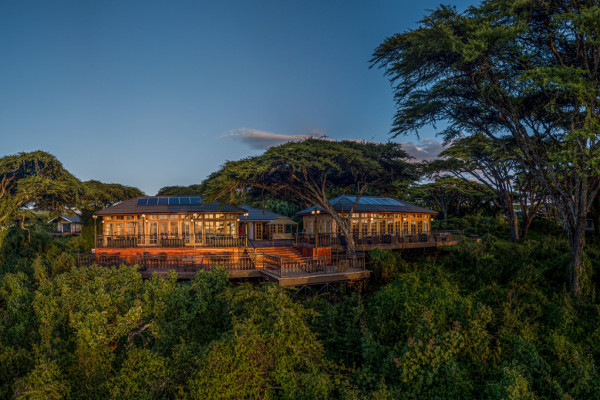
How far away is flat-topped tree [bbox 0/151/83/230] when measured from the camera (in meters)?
24.9

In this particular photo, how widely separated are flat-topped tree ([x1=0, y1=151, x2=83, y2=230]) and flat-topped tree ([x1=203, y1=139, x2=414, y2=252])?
17.0 meters

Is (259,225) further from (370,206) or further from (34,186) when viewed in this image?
(34,186)

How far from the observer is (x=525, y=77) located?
32.2ft

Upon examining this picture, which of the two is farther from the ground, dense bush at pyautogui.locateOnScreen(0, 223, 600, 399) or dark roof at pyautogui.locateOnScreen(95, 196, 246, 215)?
dark roof at pyautogui.locateOnScreen(95, 196, 246, 215)

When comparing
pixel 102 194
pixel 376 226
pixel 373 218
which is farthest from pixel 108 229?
pixel 376 226

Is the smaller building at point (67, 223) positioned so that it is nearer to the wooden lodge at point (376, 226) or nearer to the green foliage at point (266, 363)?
the wooden lodge at point (376, 226)

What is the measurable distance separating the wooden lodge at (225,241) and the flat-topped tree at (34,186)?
795 centimetres

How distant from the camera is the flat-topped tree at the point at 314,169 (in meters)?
15.1

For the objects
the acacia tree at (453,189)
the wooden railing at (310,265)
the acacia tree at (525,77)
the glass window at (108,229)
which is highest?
the acacia tree at (525,77)

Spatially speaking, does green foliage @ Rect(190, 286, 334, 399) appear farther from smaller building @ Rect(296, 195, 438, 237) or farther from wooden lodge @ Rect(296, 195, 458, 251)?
smaller building @ Rect(296, 195, 438, 237)

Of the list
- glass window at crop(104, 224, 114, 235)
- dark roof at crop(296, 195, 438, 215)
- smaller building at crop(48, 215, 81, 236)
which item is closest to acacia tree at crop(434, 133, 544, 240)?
dark roof at crop(296, 195, 438, 215)

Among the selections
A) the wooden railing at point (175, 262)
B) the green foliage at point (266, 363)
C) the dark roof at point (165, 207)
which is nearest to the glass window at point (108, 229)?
the dark roof at point (165, 207)

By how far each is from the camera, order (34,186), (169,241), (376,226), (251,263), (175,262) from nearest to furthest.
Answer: (251,263) → (175,262) → (169,241) → (376,226) → (34,186)

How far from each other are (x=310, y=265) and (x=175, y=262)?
7.53m
